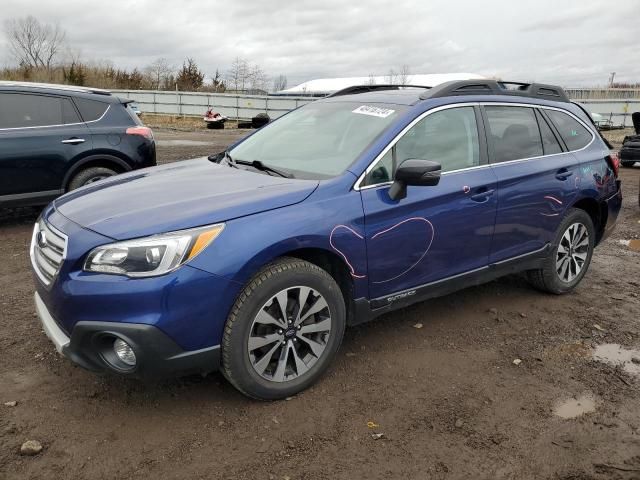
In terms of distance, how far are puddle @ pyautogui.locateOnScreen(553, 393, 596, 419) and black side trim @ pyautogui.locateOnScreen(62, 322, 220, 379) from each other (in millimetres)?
1935

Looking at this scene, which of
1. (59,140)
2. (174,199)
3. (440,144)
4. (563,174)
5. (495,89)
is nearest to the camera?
(174,199)

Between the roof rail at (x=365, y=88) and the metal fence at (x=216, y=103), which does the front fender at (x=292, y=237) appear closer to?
the roof rail at (x=365, y=88)

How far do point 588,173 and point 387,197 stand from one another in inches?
92.7

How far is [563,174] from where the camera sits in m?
4.48

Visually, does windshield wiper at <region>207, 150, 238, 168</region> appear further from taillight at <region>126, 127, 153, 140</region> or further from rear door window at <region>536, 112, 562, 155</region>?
taillight at <region>126, 127, 153, 140</region>

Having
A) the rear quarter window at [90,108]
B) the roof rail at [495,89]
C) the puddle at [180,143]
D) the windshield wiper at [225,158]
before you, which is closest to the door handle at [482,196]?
the roof rail at [495,89]

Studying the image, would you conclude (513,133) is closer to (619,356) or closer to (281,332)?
(619,356)

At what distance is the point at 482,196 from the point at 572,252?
1.49 m

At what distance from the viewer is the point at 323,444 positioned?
2750 mm

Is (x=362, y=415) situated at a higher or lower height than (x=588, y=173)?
lower

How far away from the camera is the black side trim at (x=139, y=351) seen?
2598mm

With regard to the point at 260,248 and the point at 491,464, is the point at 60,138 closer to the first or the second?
the point at 260,248

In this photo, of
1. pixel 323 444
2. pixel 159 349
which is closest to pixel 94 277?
pixel 159 349

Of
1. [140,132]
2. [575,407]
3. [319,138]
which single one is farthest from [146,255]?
[140,132]
